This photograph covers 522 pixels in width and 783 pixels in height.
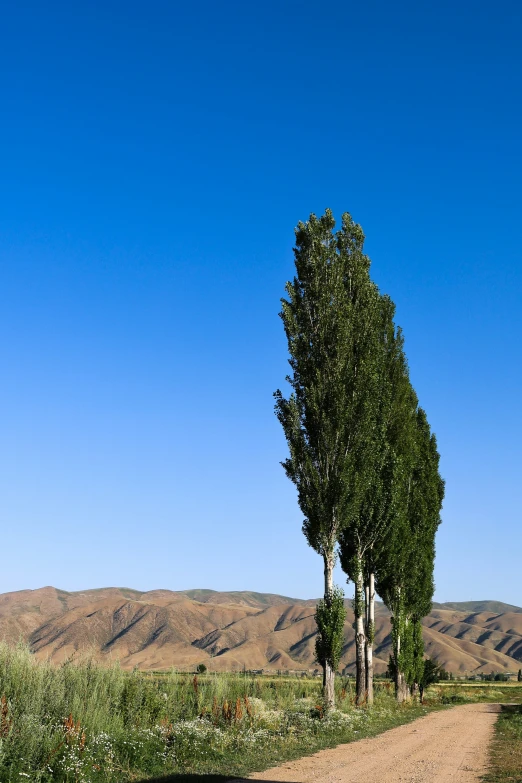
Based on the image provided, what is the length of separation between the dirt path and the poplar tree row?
3856mm

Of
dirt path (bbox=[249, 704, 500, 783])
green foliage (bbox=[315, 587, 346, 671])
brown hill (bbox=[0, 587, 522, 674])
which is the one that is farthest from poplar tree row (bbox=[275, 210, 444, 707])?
brown hill (bbox=[0, 587, 522, 674])

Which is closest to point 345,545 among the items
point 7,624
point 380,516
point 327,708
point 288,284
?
point 380,516

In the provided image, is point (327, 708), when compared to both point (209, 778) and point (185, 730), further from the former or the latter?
point (209, 778)

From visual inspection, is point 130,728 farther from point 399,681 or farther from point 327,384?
point 399,681

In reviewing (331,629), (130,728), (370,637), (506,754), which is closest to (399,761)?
(506,754)

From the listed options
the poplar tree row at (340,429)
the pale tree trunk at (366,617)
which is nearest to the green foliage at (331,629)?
the poplar tree row at (340,429)

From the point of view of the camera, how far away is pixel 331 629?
22266mm

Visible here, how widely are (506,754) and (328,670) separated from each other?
23.6ft

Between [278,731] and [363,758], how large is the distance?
3.24 meters

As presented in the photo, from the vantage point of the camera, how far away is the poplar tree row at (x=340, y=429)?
78.5 feet

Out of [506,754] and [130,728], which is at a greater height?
[130,728]

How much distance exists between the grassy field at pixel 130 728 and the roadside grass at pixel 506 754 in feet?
12.4

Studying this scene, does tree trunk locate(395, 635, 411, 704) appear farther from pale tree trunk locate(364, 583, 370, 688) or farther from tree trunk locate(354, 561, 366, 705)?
tree trunk locate(354, 561, 366, 705)

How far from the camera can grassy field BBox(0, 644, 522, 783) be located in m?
10.8
